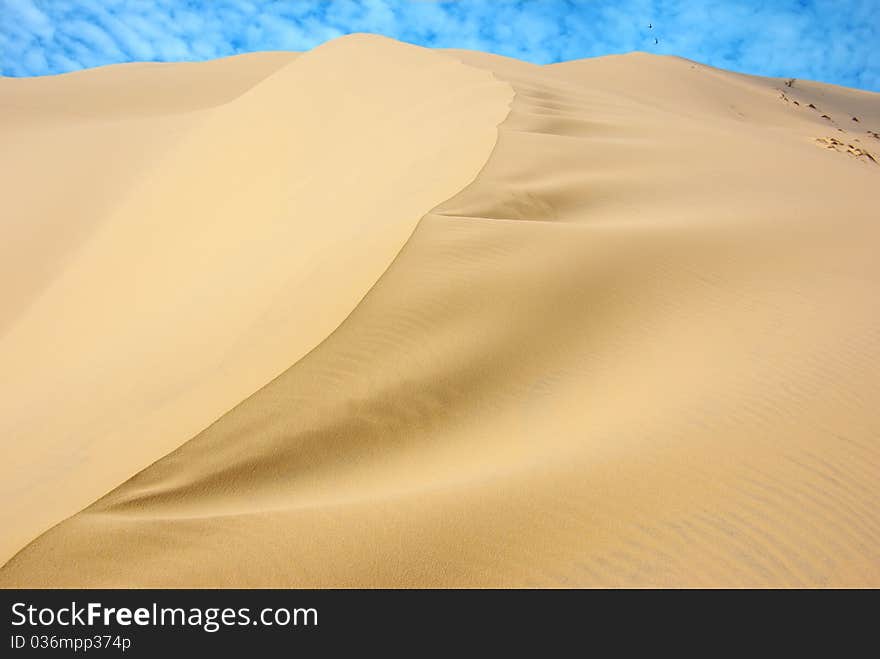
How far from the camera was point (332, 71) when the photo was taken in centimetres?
1114

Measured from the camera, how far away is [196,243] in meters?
5.80

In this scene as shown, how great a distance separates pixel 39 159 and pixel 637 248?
1195cm

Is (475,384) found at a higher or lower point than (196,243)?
lower

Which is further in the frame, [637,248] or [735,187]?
[735,187]

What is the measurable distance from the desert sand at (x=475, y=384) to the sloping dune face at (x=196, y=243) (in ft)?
0.10

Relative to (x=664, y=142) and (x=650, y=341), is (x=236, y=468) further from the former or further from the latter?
(x=664, y=142)

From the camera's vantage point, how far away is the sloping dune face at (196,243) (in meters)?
2.52

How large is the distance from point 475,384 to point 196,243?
416cm

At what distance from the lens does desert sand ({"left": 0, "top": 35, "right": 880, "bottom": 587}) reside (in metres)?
1.69

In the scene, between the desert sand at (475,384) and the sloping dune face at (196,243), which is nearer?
the desert sand at (475,384)

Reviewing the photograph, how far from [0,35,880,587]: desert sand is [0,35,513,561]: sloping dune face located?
31 mm

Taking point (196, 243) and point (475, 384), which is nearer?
point (475, 384)

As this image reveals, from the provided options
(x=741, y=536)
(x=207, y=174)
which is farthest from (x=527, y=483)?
(x=207, y=174)

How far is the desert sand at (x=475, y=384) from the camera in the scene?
169 centimetres
